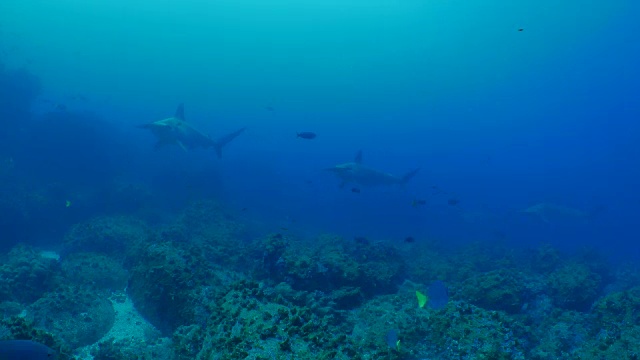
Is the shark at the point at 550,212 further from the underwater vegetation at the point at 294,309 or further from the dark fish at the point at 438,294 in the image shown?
the dark fish at the point at 438,294

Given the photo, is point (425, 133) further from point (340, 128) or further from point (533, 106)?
point (533, 106)

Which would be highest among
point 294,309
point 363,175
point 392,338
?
point 294,309

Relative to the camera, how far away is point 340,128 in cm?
15125

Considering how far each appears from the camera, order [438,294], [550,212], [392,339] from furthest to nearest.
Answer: [550,212]
[438,294]
[392,339]

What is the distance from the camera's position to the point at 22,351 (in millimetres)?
3439

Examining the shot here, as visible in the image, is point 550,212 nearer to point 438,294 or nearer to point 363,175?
point 363,175

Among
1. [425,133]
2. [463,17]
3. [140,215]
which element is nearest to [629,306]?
[140,215]

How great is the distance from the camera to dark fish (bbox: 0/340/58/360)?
3395mm

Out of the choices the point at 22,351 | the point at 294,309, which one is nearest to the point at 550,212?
the point at 294,309

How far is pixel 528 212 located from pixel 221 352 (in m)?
32.6

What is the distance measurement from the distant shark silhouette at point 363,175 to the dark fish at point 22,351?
69.9 ft

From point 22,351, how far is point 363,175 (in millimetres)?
23511

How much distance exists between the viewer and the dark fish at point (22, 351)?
11.1ft

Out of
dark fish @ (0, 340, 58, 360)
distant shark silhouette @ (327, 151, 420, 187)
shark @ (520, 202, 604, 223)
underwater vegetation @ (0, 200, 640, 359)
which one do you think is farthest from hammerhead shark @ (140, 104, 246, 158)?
shark @ (520, 202, 604, 223)
